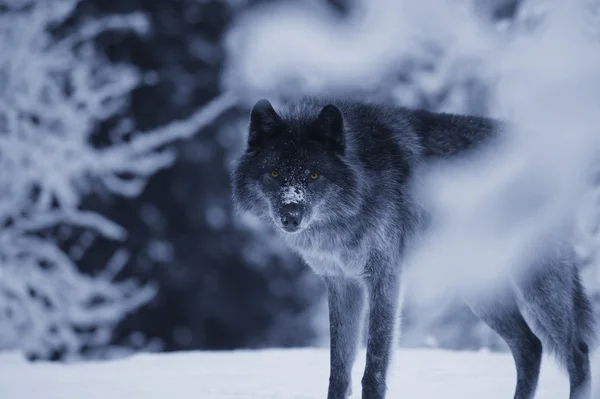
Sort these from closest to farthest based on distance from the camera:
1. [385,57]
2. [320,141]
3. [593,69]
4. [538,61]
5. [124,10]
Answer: [320,141]
[593,69]
[538,61]
[385,57]
[124,10]

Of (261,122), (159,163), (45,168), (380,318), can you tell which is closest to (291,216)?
(261,122)

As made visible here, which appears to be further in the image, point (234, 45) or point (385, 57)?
point (234, 45)

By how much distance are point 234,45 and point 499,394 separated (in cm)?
835

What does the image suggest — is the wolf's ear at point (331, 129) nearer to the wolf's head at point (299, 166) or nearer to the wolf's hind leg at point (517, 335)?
the wolf's head at point (299, 166)

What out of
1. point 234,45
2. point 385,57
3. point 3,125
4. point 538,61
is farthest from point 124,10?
point 538,61

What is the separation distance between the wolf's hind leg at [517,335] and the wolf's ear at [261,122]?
5.63 feet

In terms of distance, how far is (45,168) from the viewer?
26.9ft

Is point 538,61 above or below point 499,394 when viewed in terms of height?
above

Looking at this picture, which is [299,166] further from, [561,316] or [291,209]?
[561,316]

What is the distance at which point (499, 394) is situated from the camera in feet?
16.0

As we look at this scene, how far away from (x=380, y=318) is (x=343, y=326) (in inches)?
13.7

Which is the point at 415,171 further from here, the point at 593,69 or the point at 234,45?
the point at 234,45

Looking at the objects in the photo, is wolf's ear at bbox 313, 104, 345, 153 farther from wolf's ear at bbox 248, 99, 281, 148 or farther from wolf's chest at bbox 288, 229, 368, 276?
wolf's chest at bbox 288, 229, 368, 276

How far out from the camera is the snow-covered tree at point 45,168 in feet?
26.8
